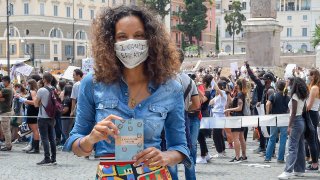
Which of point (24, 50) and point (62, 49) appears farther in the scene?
→ point (62, 49)

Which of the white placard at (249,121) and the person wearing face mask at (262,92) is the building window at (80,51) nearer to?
the person wearing face mask at (262,92)

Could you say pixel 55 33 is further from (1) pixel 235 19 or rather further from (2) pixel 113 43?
(2) pixel 113 43

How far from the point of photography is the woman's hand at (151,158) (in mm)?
3109

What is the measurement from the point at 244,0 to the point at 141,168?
10929 centimetres

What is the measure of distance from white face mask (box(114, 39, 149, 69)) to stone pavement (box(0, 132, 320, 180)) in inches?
297

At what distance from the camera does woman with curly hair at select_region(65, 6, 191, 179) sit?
3248 millimetres

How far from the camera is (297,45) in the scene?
4508 inches

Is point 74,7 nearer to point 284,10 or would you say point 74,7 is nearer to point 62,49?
point 62,49

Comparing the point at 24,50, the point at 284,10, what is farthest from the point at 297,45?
the point at 24,50

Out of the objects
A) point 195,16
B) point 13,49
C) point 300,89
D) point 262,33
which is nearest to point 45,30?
point 13,49

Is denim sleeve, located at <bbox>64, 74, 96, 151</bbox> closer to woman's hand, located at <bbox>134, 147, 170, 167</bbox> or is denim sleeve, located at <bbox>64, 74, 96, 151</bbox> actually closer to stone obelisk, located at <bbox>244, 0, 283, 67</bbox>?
woman's hand, located at <bbox>134, 147, 170, 167</bbox>

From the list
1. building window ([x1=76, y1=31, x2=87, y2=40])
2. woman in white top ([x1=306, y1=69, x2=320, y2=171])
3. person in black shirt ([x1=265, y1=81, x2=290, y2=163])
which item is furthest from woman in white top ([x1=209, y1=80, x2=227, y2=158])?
building window ([x1=76, y1=31, x2=87, y2=40])

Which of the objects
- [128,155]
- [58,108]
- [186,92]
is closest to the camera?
[128,155]

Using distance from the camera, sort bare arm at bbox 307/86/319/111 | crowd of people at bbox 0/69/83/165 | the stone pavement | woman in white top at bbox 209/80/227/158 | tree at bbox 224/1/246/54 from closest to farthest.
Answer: bare arm at bbox 307/86/319/111 → the stone pavement → crowd of people at bbox 0/69/83/165 → woman in white top at bbox 209/80/227/158 → tree at bbox 224/1/246/54
